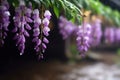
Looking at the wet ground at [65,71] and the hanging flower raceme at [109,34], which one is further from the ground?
the hanging flower raceme at [109,34]

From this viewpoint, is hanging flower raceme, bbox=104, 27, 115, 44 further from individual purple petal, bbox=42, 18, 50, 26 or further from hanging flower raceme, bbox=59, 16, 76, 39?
individual purple petal, bbox=42, 18, 50, 26

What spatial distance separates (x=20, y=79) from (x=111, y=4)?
2.62 m

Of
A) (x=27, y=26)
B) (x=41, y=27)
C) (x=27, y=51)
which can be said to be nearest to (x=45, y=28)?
(x=41, y=27)

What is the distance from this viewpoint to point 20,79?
6.52 metres

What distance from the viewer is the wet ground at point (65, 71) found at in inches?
275

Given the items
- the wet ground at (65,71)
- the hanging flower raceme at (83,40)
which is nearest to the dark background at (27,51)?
the wet ground at (65,71)

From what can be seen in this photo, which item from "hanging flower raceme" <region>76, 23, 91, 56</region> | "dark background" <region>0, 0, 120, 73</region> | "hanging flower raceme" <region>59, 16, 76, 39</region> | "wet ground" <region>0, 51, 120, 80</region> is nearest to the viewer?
"hanging flower raceme" <region>76, 23, 91, 56</region>

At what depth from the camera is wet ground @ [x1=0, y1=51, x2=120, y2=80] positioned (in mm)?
6977

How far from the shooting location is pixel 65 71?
7918mm

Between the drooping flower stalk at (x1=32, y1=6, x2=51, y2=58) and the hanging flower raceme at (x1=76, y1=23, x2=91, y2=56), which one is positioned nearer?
the drooping flower stalk at (x1=32, y1=6, x2=51, y2=58)

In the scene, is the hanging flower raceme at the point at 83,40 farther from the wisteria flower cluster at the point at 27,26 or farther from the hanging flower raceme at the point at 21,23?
the hanging flower raceme at the point at 21,23

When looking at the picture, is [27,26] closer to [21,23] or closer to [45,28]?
[21,23]

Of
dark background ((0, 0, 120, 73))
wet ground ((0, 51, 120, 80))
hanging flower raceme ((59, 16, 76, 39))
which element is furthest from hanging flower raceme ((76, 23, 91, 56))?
wet ground ((0, 51, 120, 80))

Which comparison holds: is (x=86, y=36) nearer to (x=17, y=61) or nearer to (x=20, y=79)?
(x=20, y=79)
